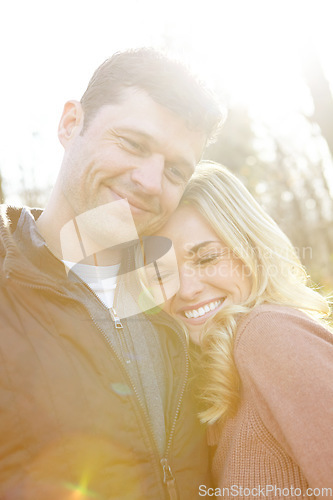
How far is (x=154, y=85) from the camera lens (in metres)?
2.88

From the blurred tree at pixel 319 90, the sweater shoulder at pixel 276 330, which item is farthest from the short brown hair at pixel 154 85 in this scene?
the blurred tree at pixel 319 90

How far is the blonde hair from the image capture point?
2.57 m

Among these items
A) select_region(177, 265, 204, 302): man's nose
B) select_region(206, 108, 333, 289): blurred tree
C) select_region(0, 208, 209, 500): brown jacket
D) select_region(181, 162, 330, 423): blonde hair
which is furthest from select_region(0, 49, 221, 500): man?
select_region(206, 108, 333, 289): blurred tree

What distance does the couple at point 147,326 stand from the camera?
6.58 ft

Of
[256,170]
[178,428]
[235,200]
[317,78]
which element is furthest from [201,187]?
[256,170]

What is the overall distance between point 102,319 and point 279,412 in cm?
103

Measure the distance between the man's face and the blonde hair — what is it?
0.47m

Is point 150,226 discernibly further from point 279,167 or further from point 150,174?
point 279,167

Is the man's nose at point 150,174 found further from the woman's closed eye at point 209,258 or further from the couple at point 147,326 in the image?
the woman's closed eye at point 209,258

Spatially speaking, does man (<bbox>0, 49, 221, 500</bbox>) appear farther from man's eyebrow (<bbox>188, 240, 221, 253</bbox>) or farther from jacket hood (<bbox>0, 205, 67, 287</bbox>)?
man's eyebrow (<bbox>188, 240, 221, 253</bbox>)

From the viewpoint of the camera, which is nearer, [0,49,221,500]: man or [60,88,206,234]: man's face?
[0,49,221,500]: man

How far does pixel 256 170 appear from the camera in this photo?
723 inches

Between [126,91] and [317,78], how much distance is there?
357 cm

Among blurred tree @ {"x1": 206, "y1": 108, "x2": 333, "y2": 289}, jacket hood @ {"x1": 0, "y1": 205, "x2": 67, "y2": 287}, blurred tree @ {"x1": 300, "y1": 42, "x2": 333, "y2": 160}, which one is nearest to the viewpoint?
jacket hood @ {"x1": 0, "y1": 205, "x2": 67, "y2": 287}
